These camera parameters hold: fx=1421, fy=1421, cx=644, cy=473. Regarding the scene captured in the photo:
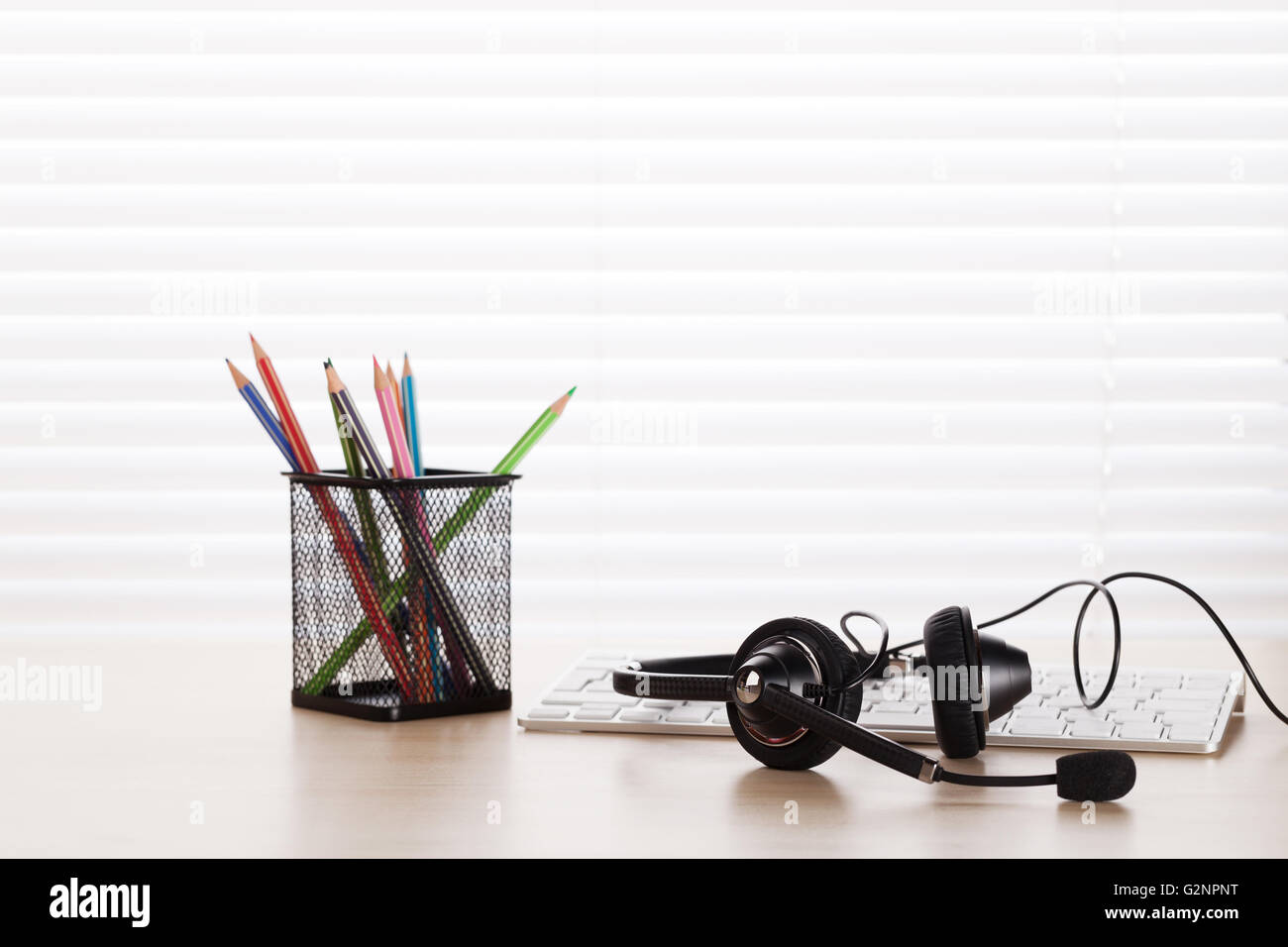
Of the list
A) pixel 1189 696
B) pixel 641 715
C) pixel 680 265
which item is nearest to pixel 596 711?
pixel 641 715

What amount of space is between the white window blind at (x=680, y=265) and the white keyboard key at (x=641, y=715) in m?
0.97

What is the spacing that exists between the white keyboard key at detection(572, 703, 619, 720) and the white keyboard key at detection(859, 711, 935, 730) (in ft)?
0.46

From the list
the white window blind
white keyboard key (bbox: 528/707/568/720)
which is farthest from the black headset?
the white window blind

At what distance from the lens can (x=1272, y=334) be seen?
1767 millimetres

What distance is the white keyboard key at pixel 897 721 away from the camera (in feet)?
2.49

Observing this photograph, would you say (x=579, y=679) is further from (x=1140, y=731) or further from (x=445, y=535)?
(x=1140, y=731)

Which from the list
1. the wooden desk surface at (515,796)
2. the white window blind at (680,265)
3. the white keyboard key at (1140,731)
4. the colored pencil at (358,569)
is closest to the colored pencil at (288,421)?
the colored pencil at (358,569)

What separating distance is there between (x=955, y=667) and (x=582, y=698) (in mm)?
244

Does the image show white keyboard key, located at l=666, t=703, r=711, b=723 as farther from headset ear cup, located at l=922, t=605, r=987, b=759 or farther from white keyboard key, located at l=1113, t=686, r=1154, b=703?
white keyboard key, located at l=1113, t=686, r=1154, b=703

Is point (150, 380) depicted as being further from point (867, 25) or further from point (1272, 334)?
point (1272, 334)

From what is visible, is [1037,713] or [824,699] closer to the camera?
[824,699]

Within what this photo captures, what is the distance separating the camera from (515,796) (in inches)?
25.6

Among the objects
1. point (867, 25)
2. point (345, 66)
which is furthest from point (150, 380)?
point (867, 25)

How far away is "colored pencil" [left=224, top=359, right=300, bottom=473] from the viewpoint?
0.80 meters
